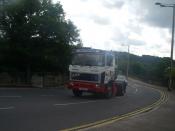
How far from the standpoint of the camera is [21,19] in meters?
42.2

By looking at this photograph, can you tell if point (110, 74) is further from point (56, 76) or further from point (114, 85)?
point (56, 76)

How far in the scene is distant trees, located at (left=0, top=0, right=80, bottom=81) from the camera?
4153 cm

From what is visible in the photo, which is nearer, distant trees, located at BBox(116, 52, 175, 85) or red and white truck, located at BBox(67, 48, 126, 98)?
red and white truck, located at BBox(67, 48, 126, 98)

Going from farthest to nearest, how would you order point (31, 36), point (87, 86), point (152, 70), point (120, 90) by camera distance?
point (152, 70) < point (31, 36) < point (120, 90) < point (87, 86)

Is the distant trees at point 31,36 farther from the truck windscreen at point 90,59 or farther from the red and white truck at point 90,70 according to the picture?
the truck windscreen at point 90,59

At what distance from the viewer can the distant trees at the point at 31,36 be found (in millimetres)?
41531

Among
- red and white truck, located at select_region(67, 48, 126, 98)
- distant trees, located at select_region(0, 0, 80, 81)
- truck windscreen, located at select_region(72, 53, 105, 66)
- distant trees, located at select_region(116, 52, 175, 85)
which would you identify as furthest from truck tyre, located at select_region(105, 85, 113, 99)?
distant trees, located at select_region(116, 52, 175, 85)

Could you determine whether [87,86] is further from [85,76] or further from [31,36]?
[31,36]

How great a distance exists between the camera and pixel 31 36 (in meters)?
42.3

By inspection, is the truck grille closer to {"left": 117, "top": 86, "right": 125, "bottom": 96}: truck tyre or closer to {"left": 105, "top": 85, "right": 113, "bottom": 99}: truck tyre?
{"left": 105, "top": 85, "right": 113, "bottom": 99}: truck tyre

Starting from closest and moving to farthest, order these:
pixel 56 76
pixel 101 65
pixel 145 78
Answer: pixel 101 65 < pixel 56 76 < pixel 145 78

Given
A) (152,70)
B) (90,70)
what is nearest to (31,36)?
(90,70)

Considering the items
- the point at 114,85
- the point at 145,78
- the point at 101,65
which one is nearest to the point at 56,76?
the point at 114,85

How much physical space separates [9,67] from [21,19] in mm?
4814
